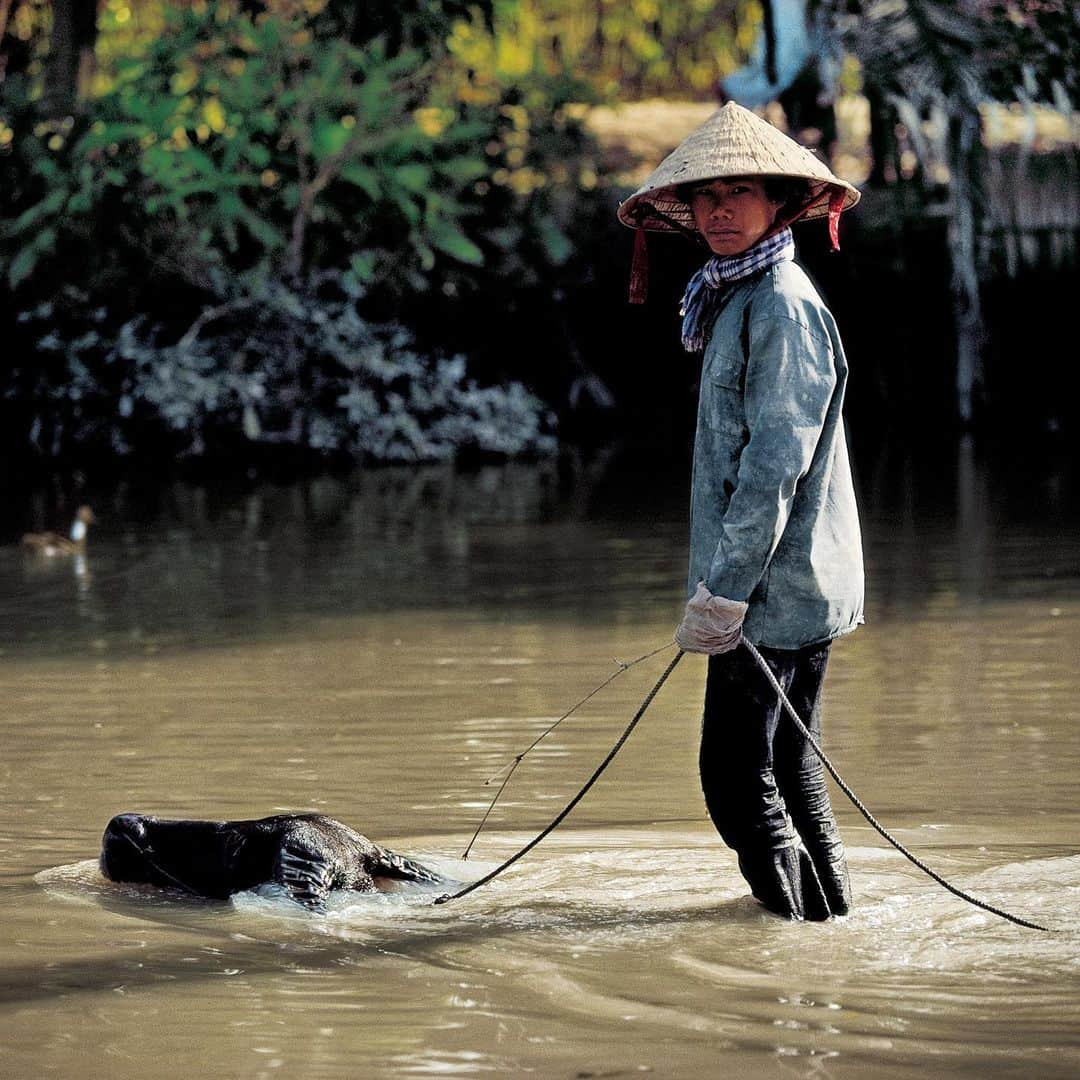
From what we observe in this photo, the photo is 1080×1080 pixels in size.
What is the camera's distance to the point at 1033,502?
48.8ft

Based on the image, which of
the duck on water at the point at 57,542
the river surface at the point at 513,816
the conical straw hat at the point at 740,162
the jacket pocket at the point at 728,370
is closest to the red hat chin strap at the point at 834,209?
the conical straw hat at the point at 740,162

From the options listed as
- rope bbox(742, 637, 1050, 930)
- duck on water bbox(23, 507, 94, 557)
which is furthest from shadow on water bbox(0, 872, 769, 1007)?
duck on water bbox(23, 507, 94, 557)

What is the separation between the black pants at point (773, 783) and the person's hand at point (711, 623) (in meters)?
0.05

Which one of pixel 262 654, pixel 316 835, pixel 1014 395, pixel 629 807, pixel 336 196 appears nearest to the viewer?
pixel 316 835

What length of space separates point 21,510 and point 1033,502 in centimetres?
720

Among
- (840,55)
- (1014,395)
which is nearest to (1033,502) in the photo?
(840,55)

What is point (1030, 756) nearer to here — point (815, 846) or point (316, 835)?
point (815, 846)

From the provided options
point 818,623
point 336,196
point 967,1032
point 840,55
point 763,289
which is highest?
point 840,55

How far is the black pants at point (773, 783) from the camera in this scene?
488 centimetres

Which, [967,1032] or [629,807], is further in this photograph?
[629,807]

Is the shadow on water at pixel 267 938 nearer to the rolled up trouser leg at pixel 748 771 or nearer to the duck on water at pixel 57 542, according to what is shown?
the rolled up trouser leg at pixel 748 771

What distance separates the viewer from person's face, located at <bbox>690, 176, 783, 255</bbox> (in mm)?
4871

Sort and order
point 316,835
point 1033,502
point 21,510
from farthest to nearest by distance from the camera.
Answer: point 21,510, point 1033,502, point 316,835

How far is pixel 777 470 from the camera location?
471 cm
